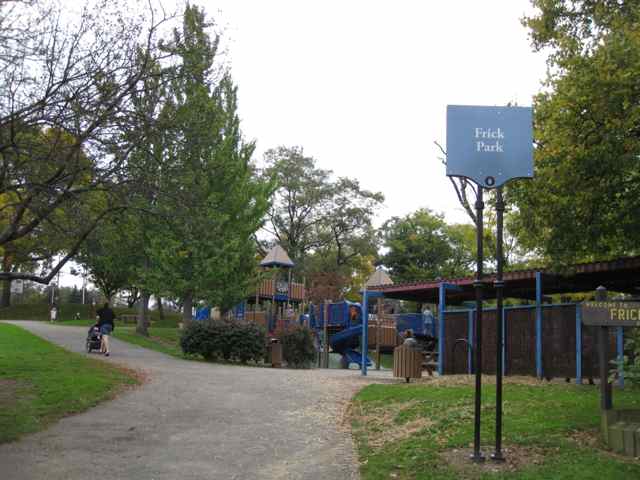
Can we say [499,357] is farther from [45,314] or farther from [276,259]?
[45,314]

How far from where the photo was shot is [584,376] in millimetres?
14180

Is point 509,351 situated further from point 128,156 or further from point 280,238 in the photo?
point 280,238

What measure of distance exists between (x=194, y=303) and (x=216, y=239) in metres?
5.51

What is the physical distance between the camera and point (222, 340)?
21203 mm

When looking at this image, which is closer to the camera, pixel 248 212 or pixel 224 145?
pixel 224 145

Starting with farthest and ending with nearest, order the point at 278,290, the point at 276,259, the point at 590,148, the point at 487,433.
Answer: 1. the point at 278,290
2. the point at 276,259
3. the point at 590,148
4. the point at 487,433

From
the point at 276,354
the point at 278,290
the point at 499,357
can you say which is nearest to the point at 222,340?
the point at 276,354

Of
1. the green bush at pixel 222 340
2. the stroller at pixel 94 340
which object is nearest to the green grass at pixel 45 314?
the stroller at pixel 94 340

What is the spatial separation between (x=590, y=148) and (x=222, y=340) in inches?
505

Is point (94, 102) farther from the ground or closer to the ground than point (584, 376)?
farther from the ground

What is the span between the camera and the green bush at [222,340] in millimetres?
21250

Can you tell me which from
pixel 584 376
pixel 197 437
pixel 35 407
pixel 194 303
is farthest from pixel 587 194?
pixel 194 303

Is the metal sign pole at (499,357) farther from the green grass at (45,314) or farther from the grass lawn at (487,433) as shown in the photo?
the green grass at (45,314)

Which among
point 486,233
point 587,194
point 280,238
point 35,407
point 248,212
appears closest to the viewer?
point 35,407
